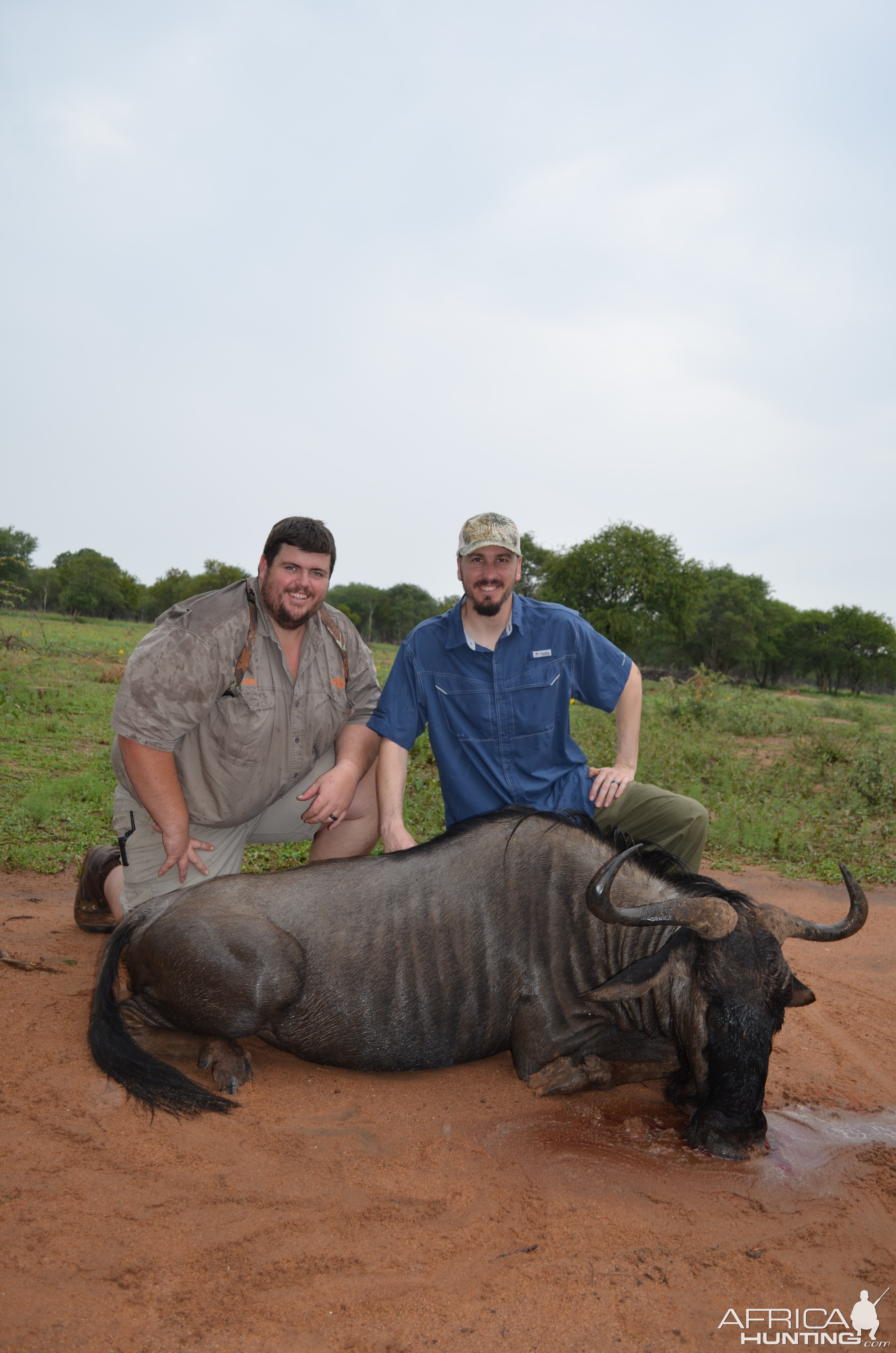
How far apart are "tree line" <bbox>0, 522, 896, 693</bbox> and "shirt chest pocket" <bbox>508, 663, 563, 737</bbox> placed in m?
26.6

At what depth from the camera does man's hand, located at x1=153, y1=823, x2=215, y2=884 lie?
4.31 m

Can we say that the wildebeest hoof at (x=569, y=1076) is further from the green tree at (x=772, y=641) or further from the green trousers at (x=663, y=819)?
the green tree at (x=772, y=641)

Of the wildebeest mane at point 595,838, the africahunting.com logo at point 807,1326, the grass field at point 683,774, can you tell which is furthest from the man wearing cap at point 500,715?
the grass field at point 683,774

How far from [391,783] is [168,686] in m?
1.25

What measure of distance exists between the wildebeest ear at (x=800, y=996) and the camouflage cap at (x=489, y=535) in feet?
8.17

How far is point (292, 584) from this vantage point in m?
4.52

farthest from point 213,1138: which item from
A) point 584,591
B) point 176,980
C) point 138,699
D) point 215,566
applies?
point 215,566

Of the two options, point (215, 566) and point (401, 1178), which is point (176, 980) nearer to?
point (401, 1178)

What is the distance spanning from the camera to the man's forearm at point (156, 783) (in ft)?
13.9

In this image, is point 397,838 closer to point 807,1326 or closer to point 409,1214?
point 409,1214

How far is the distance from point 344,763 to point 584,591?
1660 inches

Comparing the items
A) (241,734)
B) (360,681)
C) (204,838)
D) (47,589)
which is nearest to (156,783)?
(241,734)

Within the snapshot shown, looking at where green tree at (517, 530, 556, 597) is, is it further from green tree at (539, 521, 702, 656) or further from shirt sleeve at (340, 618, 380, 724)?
shirt sleeve at (340, 618, 380, 724)

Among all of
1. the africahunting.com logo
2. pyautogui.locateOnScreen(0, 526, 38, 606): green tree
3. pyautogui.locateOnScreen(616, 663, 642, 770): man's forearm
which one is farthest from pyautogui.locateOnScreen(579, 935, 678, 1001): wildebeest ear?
pyautogui.locateOnScreen(0, 526, 38, 606): green tree
